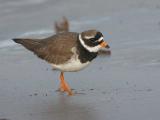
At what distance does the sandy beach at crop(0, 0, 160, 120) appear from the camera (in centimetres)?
682

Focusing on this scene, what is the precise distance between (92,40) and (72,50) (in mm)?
289

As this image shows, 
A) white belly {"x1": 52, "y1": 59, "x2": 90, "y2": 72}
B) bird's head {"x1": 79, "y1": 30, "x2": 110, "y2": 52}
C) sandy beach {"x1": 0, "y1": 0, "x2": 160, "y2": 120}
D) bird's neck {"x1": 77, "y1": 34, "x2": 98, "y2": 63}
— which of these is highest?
bird's head {"x1": 79, "y1": 30, "x2": 110, "y2": 52}

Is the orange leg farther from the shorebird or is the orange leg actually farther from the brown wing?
the brown wing

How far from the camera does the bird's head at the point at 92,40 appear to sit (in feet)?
26.5

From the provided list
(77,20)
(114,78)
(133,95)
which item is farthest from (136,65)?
(77,20)

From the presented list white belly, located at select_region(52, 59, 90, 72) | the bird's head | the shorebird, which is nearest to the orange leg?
the shorebird

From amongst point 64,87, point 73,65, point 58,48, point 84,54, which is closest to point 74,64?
point 73,65

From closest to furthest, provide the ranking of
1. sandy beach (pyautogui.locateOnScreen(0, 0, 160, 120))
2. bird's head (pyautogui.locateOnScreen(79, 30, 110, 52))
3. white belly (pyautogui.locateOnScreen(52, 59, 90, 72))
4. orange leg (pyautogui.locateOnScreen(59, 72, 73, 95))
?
sandy beach (pyautogui.locateOnScreen(0, 0, 160, 120))
orange leg (pyautogui.locateOnScreen(59, 72, 73, 95))
white belly (pyautogui.locateOnScreen(52, 59, 90, 72))
bird's head (pyautogui.locateOnScreen(79, 30, 110, 52))

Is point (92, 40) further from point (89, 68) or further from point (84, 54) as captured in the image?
point (89, 68)

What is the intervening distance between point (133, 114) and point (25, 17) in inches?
251

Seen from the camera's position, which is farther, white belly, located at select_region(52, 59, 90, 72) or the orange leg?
white belly, located at select_region(52, 59, 90, 72)

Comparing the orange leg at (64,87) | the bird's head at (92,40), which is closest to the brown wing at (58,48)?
the bird's head at (92,40)

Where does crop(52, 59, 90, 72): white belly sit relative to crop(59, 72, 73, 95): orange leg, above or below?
above

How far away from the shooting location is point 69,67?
8016mm
